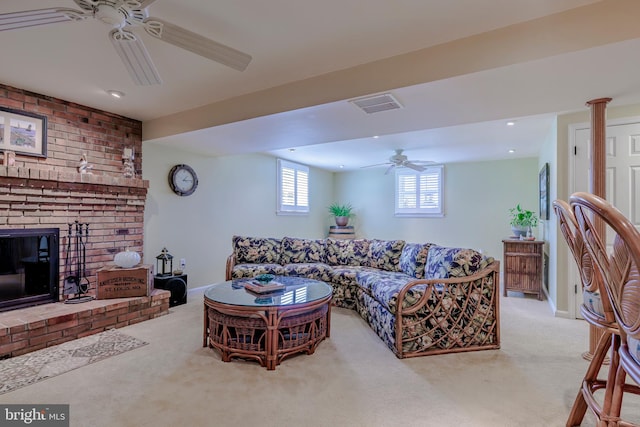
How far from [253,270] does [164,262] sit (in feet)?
3.92

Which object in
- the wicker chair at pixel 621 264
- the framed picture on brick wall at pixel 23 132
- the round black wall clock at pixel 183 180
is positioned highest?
the framed picture on brick wall at pixel 23 132

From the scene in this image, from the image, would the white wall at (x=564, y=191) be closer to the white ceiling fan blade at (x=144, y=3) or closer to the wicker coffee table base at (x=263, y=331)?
the wicker coffee table base at (x=263, y=331)

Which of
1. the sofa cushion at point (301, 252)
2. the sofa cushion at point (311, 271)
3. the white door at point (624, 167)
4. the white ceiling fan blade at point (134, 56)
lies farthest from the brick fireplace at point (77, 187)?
the white door at point (624, 167)

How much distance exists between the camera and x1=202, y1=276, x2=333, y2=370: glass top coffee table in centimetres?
246

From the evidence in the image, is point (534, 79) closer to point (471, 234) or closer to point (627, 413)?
point (627, 413)

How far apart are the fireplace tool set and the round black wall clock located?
120cm

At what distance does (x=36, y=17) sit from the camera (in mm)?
1571

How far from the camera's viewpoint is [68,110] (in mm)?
3562

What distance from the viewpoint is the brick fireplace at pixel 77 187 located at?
3.08 meters

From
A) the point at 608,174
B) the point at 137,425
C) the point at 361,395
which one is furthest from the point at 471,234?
the point at 137,425

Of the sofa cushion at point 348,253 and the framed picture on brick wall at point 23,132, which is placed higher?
the framed picture on brick wall at point 23,132

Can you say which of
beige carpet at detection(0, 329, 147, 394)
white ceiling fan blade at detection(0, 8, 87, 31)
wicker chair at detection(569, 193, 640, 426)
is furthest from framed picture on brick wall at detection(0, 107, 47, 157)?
wicker chair at detection(569, 193, 640, 426)

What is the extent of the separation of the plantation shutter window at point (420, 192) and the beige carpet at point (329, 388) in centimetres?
428

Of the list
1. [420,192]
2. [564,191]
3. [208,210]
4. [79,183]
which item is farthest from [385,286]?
[420,192]
